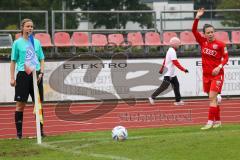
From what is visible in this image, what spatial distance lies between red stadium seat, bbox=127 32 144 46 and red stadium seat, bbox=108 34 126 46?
36 cm

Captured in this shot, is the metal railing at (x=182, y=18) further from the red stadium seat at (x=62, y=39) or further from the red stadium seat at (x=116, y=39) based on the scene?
the red stadium seat at (x=62, y=39)

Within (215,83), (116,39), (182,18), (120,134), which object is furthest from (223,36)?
(120,134)

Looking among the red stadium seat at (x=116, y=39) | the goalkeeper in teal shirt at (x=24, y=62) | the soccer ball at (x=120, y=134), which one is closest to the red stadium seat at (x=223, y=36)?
the red stadium seat at (x=116, y=39)

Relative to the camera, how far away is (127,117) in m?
16.7

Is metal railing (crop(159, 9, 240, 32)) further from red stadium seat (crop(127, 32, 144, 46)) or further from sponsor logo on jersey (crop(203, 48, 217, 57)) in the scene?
sponsor logo on jersey (crop(203, 48, 217, 57))

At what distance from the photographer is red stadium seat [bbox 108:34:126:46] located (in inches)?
969

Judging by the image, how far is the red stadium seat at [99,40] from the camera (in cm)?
2464

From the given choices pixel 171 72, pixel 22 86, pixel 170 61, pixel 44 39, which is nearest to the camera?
pixel 22 86

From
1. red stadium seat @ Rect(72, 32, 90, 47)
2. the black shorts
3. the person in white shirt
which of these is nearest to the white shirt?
the person in white shirt

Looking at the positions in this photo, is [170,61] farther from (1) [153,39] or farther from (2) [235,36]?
(2) [235,36]

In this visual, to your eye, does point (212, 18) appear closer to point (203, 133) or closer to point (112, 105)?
point (112, 105)

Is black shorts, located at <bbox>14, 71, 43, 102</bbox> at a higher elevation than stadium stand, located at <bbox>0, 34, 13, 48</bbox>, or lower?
lower

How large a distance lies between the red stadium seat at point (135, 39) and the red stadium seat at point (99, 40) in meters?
1.03

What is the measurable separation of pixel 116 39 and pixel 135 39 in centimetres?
85
